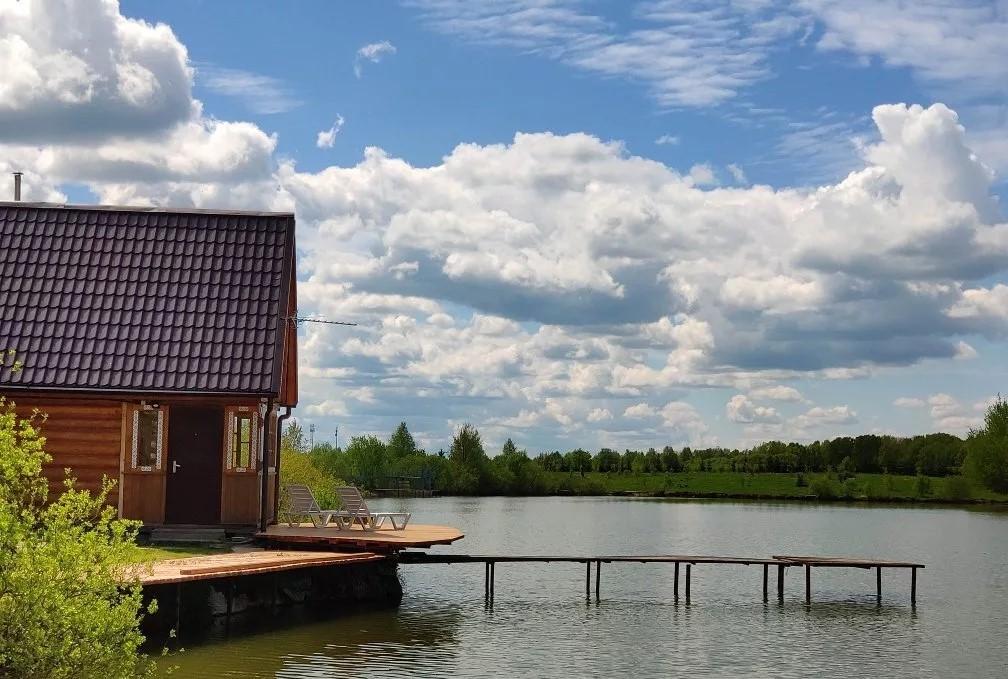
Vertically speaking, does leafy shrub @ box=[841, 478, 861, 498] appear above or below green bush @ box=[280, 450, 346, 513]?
below

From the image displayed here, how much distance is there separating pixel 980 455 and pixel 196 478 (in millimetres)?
89339

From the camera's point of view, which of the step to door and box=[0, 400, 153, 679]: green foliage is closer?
box=[0, 400, 153, 679]: green foliage

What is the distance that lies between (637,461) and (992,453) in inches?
2103

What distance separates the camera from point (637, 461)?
Answer: 148 meters

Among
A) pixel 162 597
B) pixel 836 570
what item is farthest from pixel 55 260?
pixel 836 570

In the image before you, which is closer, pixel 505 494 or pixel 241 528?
pixel 241 528

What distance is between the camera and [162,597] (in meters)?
19.8

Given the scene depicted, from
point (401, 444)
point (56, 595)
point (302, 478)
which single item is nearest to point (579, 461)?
point (401, 444)

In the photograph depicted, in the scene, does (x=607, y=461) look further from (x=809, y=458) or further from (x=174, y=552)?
(x=174, y=552)

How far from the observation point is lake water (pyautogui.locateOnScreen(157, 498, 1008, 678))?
19.7 meters

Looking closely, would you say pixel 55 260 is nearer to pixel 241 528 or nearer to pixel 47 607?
pixel 241 528

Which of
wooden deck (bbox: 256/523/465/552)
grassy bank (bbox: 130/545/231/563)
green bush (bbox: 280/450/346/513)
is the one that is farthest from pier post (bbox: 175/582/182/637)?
green bush (bbox: 280/450/346/513)

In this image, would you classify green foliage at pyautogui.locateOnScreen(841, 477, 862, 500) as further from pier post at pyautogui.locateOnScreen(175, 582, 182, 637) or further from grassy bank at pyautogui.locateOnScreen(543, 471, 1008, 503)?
pier post at pyautogui.locateOnScreen(175, 582, 182, 637)

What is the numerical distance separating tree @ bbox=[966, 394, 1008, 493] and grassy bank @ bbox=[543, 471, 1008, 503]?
344cm
